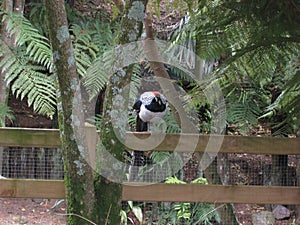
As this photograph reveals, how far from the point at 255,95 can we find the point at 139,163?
1.28m

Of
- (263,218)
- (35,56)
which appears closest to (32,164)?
(35,56)

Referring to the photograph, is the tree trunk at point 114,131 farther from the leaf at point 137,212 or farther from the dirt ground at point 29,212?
the leaf at point 137,212

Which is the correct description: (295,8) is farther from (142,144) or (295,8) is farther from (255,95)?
(255,95)

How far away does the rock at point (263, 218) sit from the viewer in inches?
142

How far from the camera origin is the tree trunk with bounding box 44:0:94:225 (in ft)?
4.74

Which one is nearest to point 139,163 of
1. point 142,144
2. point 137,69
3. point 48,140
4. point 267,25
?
point 142,144

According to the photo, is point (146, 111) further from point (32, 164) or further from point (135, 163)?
point (32, 164)

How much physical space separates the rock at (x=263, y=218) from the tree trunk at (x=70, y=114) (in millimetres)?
2344

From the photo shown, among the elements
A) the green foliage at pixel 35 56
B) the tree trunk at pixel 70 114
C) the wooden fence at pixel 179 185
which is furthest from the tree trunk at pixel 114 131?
the green foliage at pixel 35 56

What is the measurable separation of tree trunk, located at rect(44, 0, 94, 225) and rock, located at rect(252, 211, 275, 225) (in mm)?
2344

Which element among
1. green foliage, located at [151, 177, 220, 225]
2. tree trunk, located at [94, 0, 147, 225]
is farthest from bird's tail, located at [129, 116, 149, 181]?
tree trunk, located at [94, 0, 147, 225]

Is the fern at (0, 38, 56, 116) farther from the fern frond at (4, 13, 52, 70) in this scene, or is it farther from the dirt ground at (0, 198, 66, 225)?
the dirt ground at (0, 198, 66, 225)

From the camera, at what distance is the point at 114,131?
1.49 meters

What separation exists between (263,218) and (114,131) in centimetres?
257
